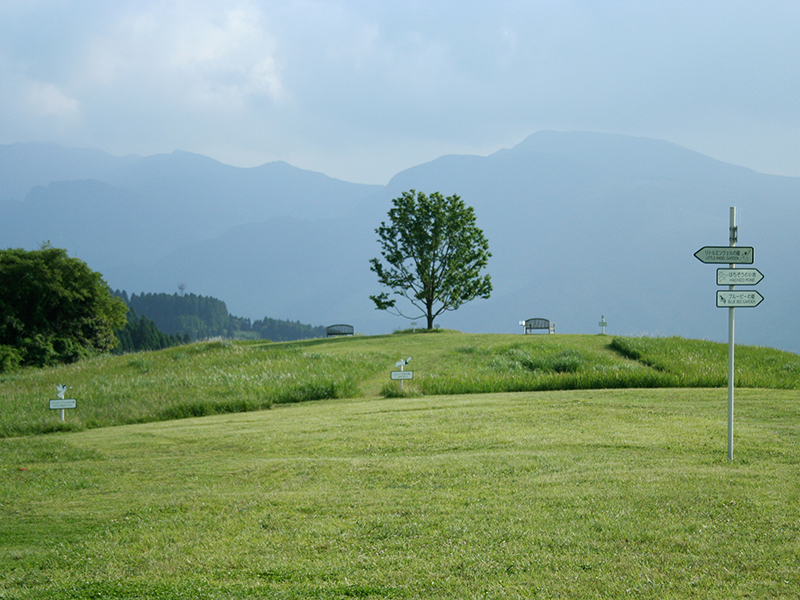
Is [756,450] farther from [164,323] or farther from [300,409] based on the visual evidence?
[164,323]

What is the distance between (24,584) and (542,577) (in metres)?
4.07

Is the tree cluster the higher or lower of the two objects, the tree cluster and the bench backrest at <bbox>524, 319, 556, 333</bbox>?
the lower

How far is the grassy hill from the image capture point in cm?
1566

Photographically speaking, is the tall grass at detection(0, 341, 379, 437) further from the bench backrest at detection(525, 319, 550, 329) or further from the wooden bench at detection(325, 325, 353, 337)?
the bench backrest at detection(525, 319, 550, 329)

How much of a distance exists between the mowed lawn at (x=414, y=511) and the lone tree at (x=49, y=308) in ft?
99.8

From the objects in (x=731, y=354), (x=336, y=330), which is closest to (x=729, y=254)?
(x=731, y=354)

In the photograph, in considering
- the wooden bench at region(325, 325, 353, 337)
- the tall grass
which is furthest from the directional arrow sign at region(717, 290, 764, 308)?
the wooden bench at region(325, 325, 353, 337)

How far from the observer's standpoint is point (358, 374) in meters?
20.2

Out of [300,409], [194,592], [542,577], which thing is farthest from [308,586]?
[300,409]

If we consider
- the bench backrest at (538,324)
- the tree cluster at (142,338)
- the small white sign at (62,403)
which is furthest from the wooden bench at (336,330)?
the tree cluster at (142,338)

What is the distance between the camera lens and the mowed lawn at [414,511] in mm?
4883

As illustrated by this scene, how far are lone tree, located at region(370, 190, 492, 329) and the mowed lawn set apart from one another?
24.5 m

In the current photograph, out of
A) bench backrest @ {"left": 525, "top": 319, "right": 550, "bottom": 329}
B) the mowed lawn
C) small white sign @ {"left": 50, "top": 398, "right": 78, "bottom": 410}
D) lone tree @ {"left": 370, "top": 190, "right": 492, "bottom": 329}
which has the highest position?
lone tree @ {"left": 370, "top": 190, "right": 492, "bottom": 329}

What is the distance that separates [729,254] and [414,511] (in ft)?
17.9
